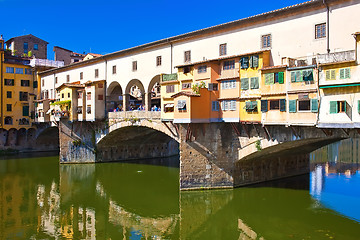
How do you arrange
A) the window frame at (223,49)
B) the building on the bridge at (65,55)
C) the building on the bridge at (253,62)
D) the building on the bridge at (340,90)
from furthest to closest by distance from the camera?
the building on the bridge at (65,55)
the window frame at (223,49)
the building on the bridge at (253,62)
the building on the bridge at (340,90)

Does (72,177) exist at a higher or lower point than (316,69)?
lower

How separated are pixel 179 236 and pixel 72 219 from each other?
7709 millimetres

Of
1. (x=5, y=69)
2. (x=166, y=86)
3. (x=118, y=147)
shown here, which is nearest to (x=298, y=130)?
(x=166, y=86)

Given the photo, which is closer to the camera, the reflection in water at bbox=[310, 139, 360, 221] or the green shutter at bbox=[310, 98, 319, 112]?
the green shutter at bbox=[310, 98, 319, 112]

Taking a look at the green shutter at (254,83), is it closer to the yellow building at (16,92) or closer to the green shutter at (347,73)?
the green shutter at (347,73)

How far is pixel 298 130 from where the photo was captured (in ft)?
68.5

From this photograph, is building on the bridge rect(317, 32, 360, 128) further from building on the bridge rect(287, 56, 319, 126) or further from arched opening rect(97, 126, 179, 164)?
arched opening rect(97, 126, 179, 164)

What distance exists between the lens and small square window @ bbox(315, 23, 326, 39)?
20.0m

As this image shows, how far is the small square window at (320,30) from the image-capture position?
65.6 ft

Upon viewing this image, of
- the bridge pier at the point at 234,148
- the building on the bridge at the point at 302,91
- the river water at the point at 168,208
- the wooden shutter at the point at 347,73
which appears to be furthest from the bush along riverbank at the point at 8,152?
the wooden shutter at the point at 347,73

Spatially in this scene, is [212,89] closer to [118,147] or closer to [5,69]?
[118,147]

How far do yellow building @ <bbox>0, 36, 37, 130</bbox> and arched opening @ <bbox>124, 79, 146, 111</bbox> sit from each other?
19.7m

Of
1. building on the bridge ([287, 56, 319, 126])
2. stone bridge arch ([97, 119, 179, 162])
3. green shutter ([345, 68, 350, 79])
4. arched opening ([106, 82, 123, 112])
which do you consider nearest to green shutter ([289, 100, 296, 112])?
building on the bridge ([287, 56, 319, 126])

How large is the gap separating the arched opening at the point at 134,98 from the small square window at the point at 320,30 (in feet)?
64.8
